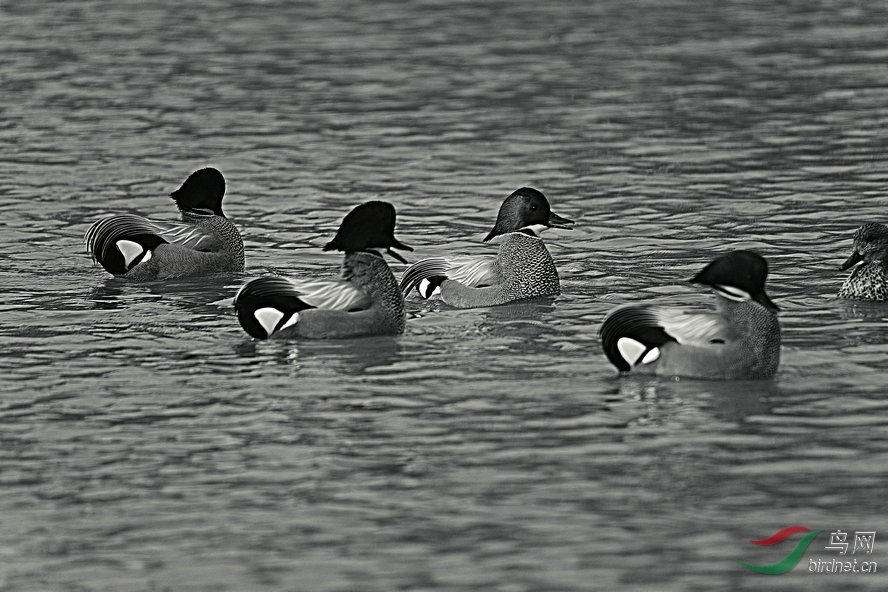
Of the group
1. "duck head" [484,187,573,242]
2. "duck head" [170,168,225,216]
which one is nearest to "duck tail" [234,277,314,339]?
"duck head" [484,187,573,242]

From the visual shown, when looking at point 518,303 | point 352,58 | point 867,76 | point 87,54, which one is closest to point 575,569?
point 518,303

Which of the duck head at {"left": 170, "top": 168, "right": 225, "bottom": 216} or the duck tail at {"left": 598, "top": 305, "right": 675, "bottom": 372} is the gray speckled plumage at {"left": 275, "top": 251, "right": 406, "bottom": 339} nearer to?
the duck tail at {"left": 598, "top": 305, "right": 675, "bottom": 372}

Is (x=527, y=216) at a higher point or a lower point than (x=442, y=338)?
higher

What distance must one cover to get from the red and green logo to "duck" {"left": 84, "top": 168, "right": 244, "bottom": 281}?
8207mm

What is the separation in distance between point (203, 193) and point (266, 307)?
3.44 m

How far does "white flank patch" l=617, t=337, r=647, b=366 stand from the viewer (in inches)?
474

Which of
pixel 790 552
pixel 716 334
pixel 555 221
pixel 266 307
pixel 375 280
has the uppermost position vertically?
pixel 555 221

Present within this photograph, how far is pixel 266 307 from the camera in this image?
1331 cm

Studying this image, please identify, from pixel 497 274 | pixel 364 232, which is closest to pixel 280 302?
pixel 364 232

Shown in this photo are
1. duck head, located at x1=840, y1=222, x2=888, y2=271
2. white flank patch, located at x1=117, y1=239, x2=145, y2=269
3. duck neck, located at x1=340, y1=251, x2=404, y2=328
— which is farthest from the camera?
white flank patch, located at x1=117, y1=239, x2=145, y2=269

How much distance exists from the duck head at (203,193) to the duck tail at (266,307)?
3212 mm

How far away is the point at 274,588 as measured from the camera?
343 inches

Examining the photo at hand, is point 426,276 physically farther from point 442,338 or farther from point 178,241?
point 178,241

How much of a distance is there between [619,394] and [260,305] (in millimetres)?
3147
